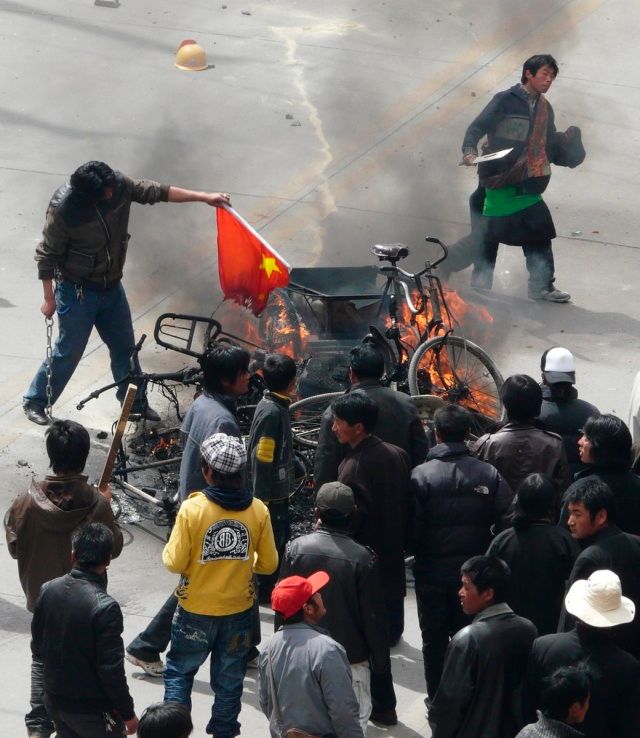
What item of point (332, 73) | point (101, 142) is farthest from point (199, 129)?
point (332, 73)

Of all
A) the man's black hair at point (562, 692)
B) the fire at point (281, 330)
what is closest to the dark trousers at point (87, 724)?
the man's black hair at point (562, 692)

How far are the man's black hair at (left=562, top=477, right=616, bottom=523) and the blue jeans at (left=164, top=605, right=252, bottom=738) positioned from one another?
1.47 metres

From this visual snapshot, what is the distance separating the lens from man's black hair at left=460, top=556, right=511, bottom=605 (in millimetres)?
5602

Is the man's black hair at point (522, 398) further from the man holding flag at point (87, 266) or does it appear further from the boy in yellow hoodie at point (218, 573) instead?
the man holding flag at point (87, 266)

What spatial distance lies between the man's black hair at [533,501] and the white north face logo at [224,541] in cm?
114

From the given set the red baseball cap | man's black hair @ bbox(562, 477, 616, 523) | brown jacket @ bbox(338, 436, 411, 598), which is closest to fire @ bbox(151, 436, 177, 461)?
brown jacket @ bbox(338, 436, 411, 598)

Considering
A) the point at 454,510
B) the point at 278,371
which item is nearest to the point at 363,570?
the point at 454,510

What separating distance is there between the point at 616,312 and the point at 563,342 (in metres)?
0.73

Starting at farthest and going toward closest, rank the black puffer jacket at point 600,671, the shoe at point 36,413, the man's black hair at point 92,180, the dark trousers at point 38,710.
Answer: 1. the shoe at point 36,413
2. the man's black hair at point 92,180
3. the dark trousers at point 38,710
4. the black puffer jacket at point 600,671

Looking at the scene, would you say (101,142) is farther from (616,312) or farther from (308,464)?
(308,464)

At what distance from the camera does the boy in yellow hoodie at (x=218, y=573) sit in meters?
6.07

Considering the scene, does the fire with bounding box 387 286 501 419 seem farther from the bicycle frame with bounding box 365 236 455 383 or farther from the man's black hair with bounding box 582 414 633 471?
the man's black hair with bounding box 582 414 633 471

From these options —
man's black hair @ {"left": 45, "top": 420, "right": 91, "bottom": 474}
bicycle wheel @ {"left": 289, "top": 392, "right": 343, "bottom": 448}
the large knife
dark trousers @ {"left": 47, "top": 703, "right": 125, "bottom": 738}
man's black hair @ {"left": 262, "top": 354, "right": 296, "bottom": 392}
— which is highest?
the large knife

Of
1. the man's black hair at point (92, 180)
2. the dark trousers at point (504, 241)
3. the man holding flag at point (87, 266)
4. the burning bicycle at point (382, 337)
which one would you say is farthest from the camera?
the dark trousers at point (504, 241)
